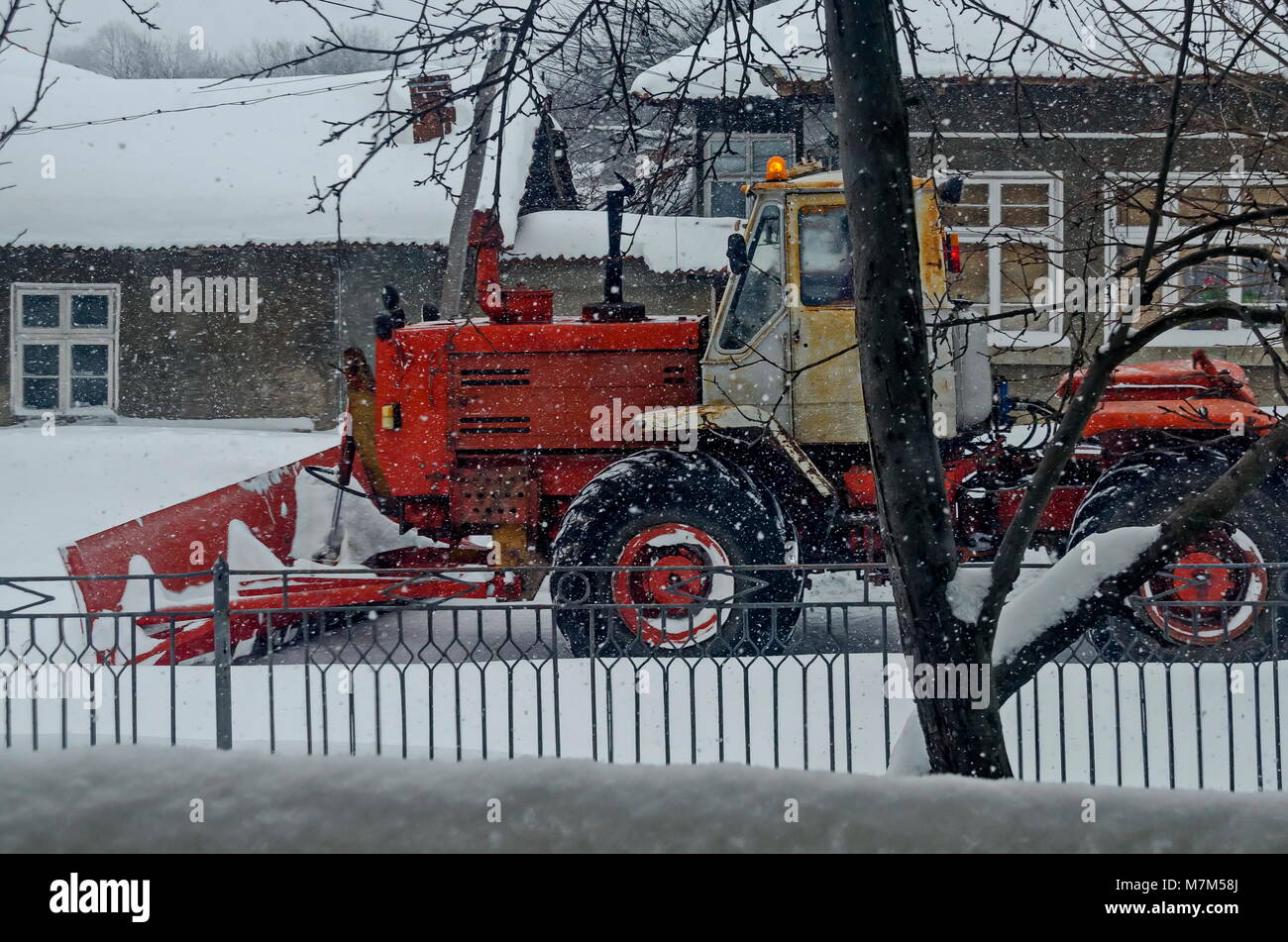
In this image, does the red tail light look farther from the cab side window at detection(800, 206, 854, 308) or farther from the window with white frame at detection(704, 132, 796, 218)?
the window with white frame at detection(704, 132, 796, 218)

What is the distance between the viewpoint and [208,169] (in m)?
16.3

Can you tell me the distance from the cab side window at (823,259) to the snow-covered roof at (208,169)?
7.89 meters

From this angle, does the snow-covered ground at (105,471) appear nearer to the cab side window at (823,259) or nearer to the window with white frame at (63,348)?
the window with white frame at (63,348)

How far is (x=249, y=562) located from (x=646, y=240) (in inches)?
366

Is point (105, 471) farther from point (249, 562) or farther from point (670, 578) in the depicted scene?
point (670, 578)

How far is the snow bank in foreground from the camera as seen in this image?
3113 millimetres

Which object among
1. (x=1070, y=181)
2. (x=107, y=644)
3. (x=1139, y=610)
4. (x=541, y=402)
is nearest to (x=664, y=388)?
(x=541, y=402)

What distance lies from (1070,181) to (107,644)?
11.4 meters

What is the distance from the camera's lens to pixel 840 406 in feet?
23.1

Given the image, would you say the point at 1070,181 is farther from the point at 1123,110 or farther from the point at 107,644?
the point at 107,644

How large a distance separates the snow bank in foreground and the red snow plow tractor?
2766 mm

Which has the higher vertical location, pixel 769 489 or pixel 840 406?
A: pixel 840 406
